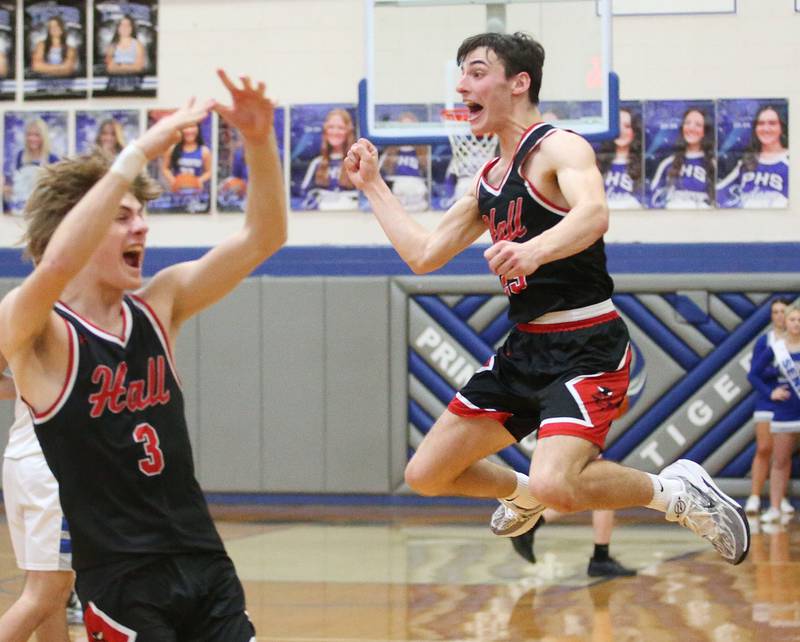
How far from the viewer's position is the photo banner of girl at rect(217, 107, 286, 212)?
37.2 ft

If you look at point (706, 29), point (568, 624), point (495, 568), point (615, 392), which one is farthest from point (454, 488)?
point (706, 29)

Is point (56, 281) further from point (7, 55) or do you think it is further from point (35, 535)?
point (7, 55)

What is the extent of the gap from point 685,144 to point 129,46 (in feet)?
17.0

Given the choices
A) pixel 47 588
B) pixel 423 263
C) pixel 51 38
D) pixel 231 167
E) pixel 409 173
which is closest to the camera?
pixel 47 588

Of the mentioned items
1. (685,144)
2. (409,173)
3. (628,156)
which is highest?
(685,144)

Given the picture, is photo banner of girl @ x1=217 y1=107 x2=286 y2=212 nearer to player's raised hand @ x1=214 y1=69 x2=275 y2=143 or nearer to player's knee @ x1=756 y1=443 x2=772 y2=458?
player's knee @ x1=756 y1=443 x2=772 y2=458

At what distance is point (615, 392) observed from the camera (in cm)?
452

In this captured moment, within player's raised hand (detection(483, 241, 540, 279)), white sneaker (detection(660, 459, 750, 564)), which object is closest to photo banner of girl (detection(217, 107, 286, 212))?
white sneaker (detection(660, 459, 750, 564))

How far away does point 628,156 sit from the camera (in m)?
10.9

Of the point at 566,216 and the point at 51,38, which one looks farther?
the point at 51,38

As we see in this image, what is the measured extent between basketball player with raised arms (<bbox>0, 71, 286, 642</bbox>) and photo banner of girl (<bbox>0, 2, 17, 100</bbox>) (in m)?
9.43

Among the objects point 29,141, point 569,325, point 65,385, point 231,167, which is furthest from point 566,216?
point 29,141

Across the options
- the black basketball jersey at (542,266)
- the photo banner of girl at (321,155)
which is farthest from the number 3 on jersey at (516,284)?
the photo banner of girl at (321,155)

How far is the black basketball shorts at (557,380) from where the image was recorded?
14.4 feet
